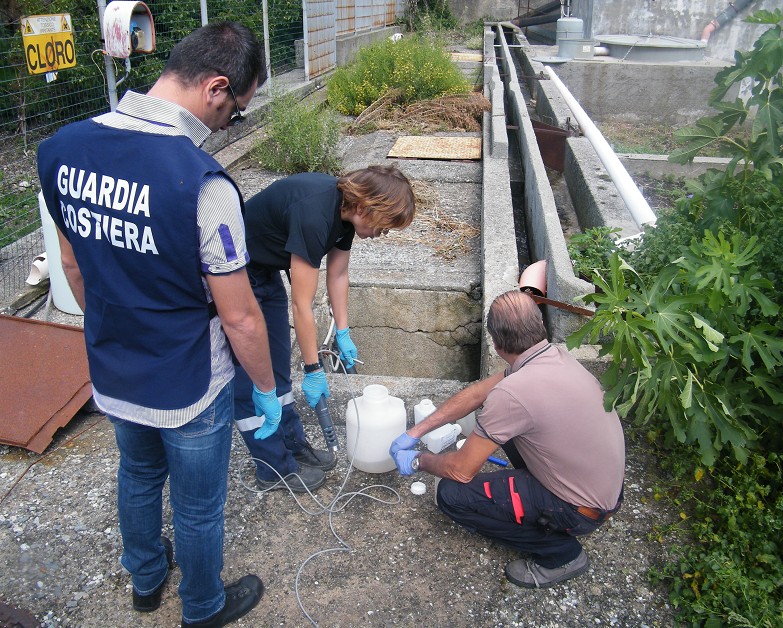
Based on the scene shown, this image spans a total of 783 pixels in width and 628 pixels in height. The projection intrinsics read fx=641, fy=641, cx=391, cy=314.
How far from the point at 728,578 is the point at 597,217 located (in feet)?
10.5

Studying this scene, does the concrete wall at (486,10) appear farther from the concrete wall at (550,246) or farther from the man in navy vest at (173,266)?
the man in navy vest at (173,266)

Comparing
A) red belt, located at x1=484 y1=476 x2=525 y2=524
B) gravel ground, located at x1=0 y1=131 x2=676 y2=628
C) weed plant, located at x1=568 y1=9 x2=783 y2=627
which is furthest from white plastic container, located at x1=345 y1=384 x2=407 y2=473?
weed plant, located at x1=568 y1=9 x2=783 y2=627

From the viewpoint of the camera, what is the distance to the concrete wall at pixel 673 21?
1491 cm

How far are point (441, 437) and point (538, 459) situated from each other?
72 cm

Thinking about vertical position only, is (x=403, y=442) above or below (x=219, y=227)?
below

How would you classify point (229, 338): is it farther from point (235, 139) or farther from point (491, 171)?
point (235, 139)

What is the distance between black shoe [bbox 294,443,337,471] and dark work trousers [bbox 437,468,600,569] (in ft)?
2.16

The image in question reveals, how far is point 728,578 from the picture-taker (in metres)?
2.30

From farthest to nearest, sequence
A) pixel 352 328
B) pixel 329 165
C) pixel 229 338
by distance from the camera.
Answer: pixel 329 165 < pixel 352 328 < pixel 229 338

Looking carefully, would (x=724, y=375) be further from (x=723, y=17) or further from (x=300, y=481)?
(x=723, y=17)

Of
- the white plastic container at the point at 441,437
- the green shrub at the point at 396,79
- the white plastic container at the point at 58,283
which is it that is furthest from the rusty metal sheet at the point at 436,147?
the white plastic container at the point at 441,437

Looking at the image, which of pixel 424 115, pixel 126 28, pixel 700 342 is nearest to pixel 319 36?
pixel 424 115

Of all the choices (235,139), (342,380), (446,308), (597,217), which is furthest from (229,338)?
(235,139)

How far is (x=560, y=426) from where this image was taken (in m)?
2.25
